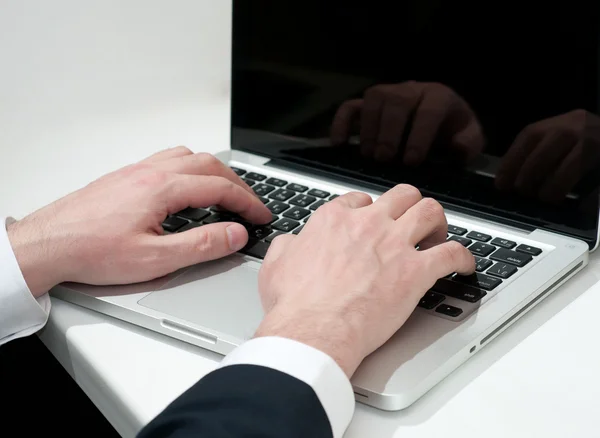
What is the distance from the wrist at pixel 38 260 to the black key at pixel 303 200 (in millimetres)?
283

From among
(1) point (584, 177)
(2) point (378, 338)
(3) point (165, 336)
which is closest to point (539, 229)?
(1) point (584, 177)

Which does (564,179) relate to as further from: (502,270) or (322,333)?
(322,333)

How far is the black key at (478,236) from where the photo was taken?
32.2 inches

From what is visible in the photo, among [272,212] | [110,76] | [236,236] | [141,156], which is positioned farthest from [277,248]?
[110,76]

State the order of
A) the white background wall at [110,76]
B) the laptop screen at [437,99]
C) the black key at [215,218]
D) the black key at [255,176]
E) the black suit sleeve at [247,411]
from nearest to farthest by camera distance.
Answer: the black suit sleeve at [247,411] → the laptop screen at [437,99] → the black key at [215,218] → the black key at [255,176] → the white background wall at [110,76]

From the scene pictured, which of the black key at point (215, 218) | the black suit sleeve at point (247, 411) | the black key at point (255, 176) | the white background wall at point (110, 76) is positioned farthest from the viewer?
the white background wall at point (110, 76)

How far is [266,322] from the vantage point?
2.06ft

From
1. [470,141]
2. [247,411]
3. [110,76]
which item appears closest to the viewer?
[247,411]

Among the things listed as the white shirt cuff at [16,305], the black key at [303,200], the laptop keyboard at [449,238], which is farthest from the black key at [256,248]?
the white shirt cuff at [16,305]

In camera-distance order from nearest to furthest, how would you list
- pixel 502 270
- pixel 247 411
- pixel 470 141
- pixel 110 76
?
pixel 247 411 < pixel 502 270 < pixel 470 141 < pixel 110 76

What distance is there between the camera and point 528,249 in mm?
794

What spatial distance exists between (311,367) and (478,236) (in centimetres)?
32

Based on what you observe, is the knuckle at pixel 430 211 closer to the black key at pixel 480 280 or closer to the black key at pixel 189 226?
the black key at pixel 480 280

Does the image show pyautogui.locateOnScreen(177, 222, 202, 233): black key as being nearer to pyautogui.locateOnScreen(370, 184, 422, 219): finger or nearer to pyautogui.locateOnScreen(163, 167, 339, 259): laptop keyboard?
pyautogui.locateOnScreen(163, 167, 339, 259): laptop keyboard
